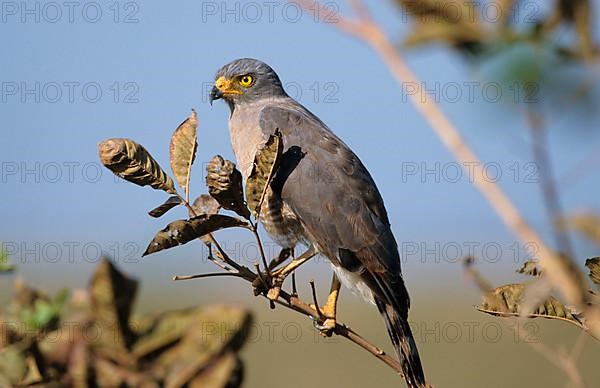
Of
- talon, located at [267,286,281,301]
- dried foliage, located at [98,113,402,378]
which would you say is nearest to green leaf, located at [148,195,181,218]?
dried foliage, located at [98,113,402,378]

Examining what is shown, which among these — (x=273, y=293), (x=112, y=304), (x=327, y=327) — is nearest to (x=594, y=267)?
(x=112, y=304)

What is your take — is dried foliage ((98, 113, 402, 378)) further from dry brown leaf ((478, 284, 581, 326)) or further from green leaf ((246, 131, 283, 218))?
dry brown leaf ((478, 284, 581, 326))

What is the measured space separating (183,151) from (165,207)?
18 cm

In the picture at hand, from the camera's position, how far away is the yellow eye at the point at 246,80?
5.70 m

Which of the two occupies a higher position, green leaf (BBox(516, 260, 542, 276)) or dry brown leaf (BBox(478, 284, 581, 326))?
green leaf (BBox(516, 260, 542, 276))

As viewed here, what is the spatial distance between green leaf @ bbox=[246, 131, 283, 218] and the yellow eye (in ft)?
10.3

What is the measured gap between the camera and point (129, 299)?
1600 millimetres

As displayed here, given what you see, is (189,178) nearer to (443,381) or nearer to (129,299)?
(129,299)

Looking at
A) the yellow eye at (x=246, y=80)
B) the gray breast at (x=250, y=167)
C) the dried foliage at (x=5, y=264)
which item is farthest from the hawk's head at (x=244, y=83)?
the dried foliage at (x=5, y=264)

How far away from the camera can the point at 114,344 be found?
5.20 feet

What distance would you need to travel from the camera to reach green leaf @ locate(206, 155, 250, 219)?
8.09ft

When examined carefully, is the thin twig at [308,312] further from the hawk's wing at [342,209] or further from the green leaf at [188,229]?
the hawk's wing at [342,209]

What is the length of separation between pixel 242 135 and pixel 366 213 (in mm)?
993

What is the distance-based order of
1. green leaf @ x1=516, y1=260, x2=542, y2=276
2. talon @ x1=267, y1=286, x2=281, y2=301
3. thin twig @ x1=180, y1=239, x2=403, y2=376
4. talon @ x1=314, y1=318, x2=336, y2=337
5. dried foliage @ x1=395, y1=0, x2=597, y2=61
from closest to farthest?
1. dried foliage @ x1=395, y1=0, x2=597, y2=61
2. green leaf @ x1=516, y1=260, x2=542, y2=276
3. thin twig @ x1=180, y1=239, x2=403, y2=376
4. talon @ x1=267, y1=286, x2=281, y2=301
5. talon @ x1=314, y1=318, x2=336, y2=337
